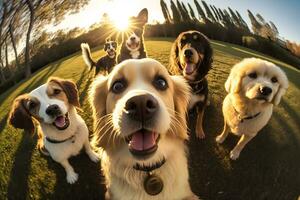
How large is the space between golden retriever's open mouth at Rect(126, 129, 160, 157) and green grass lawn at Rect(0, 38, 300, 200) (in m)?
1.69

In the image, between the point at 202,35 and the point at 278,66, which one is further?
the point at 202,35

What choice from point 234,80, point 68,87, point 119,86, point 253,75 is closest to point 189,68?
point 234,80

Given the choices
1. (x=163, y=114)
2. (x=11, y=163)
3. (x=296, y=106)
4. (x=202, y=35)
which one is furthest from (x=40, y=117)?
(x=296, y=106)

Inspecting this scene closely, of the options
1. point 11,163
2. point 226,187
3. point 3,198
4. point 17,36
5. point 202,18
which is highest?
point 17,36

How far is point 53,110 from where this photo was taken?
13.5 ft

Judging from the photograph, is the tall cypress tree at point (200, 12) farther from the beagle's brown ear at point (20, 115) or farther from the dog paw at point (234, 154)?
the beagle's brown ear at point (20, 115)

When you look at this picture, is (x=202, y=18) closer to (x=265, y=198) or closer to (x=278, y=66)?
(x=278, y=66)

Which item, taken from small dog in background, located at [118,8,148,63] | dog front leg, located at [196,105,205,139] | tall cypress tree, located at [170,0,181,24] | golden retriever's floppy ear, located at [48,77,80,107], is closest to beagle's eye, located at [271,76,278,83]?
→ dog front leg, located at [196,105,205,139]

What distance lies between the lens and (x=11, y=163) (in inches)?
167

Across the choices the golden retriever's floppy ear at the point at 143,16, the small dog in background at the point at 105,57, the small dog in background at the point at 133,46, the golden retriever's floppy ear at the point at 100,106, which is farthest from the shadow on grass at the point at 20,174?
the golden retriever's floppy ear at the point at 143,16

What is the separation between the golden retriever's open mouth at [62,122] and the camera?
432 centimetres

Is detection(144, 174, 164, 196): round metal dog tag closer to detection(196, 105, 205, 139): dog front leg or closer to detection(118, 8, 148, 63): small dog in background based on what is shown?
detection(196, 105, 205, 139): dog front leg

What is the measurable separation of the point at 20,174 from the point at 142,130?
2.12m

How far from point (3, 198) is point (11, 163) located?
45 centimetres
